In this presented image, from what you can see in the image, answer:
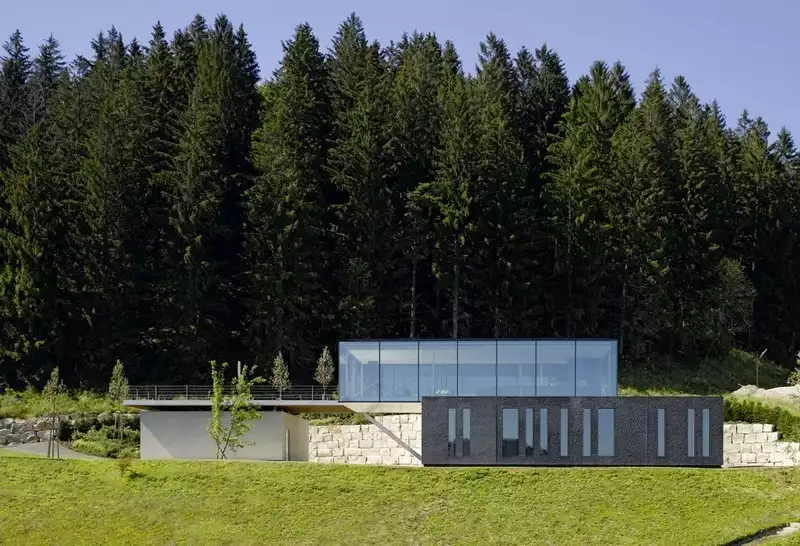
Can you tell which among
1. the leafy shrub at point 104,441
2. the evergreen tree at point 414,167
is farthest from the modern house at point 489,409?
the evergreen tree at point 414,167

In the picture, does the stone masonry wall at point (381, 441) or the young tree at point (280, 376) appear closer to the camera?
the stone masonry wall at point (381, 441)

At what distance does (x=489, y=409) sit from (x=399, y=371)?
748 cm

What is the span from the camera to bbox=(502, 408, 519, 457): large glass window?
49.2 meters

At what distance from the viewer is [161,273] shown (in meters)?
72.1

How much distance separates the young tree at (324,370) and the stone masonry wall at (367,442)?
4305 millimetres

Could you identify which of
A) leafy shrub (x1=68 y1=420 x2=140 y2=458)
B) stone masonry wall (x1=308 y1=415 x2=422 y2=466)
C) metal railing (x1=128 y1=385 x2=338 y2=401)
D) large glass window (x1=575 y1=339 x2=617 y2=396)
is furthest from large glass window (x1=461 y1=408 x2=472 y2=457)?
leafy shrub (x1=68 y1=420 x2=140 y2=458)

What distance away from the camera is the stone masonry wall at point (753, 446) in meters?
55.0

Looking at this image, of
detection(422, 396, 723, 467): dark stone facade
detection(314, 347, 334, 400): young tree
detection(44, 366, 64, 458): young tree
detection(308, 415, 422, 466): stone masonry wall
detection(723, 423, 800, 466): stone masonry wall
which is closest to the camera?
detection(422, 396, 723, 467): dark stone facade

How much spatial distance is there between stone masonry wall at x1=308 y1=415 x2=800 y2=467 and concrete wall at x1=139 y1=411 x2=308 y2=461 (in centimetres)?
270

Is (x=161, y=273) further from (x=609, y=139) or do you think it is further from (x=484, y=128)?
(x=609, y=139)

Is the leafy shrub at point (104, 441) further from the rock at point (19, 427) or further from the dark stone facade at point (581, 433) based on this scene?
the dark stone facade at point (581, 433)

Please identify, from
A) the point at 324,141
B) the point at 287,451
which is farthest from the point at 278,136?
the point at 287,451

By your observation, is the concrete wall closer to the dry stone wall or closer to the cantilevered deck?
the cantilevered deck

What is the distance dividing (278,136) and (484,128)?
11449mm
